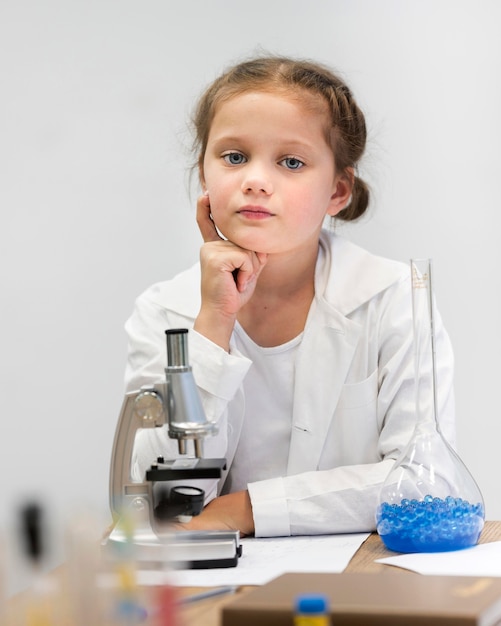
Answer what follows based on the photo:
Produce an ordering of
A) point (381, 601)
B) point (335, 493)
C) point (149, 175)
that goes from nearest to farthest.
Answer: point (381, 601) → point (335, 493) → point (149, 175)

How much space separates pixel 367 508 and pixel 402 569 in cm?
26

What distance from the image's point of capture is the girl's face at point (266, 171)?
5.44ft

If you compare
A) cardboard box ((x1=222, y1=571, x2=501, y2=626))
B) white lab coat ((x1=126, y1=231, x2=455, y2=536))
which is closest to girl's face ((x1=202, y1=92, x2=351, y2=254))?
white lab coat ((x1=126, y1=231, x2=455, y2=536))

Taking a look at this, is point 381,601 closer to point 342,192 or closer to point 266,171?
point 266,171

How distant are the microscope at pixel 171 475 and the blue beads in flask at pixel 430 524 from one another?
0.66 ft

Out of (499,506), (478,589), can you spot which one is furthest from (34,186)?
(478,589)

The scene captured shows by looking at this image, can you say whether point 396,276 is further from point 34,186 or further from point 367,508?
point 34,186

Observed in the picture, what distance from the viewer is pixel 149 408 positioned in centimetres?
121

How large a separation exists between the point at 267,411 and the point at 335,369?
15 cm

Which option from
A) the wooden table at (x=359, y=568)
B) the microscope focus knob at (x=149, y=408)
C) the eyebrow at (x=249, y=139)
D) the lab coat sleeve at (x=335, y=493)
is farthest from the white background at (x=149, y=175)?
the microscope focus knob at (x=149, y=408)

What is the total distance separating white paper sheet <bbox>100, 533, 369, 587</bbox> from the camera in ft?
3.82

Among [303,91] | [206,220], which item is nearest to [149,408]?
[206,220]

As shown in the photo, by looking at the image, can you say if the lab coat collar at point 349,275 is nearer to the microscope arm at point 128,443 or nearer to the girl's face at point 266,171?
the girl's face at point 266,171

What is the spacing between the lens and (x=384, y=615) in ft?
2.82
